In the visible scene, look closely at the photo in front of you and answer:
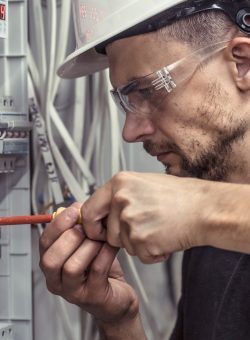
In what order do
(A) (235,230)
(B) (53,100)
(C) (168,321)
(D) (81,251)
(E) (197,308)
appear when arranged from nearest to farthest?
(A) (235,230) < (D) (81,251) < (E) (197,308) < (B) (53,100) < (C) (168,321)

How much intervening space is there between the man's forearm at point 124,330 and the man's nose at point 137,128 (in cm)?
39

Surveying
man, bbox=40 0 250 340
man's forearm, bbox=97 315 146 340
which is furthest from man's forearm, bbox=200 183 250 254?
man's forearm, bbox=97 315 146 340

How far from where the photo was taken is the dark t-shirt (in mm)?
1131

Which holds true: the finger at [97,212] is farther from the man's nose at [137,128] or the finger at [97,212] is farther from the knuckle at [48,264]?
the man's nose at [137,128]

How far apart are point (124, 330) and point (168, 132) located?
17.2 inches

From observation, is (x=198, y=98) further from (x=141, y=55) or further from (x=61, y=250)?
(x=61, y=250)

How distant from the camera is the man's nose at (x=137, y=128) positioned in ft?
3.94

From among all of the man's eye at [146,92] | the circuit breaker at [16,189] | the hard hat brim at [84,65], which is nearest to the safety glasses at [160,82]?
the man's eye at [146,92]

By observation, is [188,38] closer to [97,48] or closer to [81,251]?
[97,48]

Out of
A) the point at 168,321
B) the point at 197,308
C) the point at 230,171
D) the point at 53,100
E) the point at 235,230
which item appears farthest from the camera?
the point at 168,321

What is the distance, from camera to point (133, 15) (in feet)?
3.58

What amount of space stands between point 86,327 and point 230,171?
0.53 meters

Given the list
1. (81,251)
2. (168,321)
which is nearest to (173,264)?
(168,321)

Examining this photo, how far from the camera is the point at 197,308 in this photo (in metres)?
1.30
